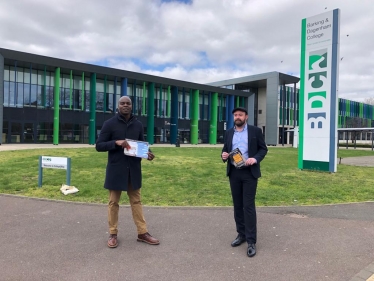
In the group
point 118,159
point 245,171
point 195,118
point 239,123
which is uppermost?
point 195,118

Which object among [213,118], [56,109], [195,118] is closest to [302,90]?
[56,109]

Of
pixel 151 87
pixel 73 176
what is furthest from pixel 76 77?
pixel 73 176

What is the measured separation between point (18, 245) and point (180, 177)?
6.42 meters

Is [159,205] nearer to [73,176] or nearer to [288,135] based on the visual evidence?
[73,176]

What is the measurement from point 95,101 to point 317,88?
95.7 ft

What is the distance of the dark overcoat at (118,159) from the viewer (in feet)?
13.7

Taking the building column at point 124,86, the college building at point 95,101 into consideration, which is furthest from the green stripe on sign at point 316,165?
the building column at point 124,86

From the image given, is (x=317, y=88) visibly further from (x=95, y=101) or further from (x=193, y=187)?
(x=95, y=101)

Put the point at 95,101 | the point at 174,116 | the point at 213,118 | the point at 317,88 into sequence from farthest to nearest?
1. the point at 213,118
2. the point at 174,116
3. the point at 95,101
4. the point at 317,88

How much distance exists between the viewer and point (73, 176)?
9.89 metres

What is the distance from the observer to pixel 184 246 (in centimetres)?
427

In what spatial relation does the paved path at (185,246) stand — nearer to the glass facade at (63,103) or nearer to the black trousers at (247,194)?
the black trousers at (247,194)

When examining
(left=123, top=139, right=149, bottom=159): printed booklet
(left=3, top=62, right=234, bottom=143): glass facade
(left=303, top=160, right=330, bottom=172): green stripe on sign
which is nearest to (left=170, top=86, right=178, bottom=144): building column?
(left=3, top=62, right=234, bottom=143): glass facade

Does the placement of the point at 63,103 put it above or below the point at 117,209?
above
